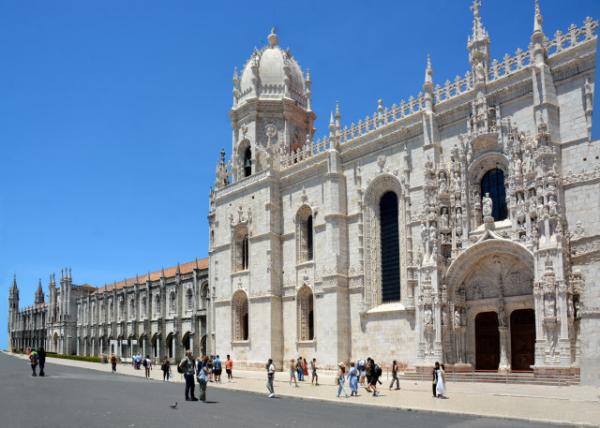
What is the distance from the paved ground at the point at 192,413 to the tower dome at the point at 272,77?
25.0 meters

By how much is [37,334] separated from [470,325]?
3873 inches

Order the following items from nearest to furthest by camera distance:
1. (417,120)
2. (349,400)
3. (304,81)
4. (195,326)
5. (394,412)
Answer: (394,412)
(349,400)
(417,120)
(304,81)
(195,326)


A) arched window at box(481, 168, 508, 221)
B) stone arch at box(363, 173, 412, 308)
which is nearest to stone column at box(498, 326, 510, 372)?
arched window at box(481, 168, 508, 221)

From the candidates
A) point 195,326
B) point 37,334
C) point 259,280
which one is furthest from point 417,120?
point 37,334

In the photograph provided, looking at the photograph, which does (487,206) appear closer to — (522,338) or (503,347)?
(522,338)

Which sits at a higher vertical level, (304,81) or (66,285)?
(304,81)

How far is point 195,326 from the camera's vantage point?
2309 inches

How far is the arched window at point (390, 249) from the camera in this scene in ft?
108

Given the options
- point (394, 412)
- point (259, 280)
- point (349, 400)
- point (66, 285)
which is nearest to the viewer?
point (394, 412)

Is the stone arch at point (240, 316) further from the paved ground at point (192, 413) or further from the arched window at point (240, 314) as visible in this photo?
the paved ground at point (192, 413)

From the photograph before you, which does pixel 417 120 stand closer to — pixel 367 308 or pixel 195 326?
pixel 367 308

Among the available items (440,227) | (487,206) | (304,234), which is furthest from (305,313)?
(487,206)

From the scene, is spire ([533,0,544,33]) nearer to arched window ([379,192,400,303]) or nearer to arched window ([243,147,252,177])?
arched window ([379,192,400,303])

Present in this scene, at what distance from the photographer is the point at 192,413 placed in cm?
1705
